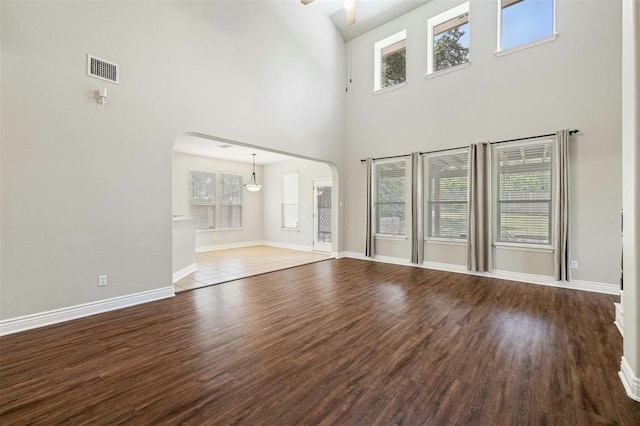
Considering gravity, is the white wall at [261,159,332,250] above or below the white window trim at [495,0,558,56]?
below

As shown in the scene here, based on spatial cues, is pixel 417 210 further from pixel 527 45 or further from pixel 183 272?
pixel 183 272

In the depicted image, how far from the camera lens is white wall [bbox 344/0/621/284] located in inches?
164

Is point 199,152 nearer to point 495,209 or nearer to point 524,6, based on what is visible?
point 495,209

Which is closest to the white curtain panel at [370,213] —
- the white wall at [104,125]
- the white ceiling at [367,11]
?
the white wall at [104,125]

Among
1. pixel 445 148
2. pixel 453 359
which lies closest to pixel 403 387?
pixel 453 359

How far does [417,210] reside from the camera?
19.6ft

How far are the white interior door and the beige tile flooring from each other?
16.0 inches

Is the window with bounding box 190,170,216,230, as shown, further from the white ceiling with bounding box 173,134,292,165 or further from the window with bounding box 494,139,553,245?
the window with bounding box 494,139,553,245

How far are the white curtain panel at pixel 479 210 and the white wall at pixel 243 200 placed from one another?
7035 mm

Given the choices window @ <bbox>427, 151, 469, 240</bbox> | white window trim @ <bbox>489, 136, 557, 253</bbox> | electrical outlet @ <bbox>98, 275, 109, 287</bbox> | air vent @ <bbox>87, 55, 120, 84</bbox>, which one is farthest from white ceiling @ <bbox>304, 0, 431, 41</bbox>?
electrical outlet @ <bbox>98, 275, 109, 287</bbox>

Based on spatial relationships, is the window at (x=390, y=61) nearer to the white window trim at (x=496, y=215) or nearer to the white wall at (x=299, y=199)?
the white wall at (x=299, y=199)

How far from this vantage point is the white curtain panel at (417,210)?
19.6ft

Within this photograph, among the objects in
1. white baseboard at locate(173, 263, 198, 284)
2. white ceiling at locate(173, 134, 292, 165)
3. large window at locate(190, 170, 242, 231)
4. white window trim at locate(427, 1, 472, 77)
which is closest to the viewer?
white baseboard at locate(173, 263, 198, 284)

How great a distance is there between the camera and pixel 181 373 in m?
2.10
